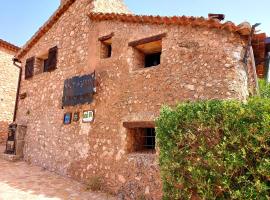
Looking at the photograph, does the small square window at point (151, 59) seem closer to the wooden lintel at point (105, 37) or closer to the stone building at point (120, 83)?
the stone building at point (120, 83)

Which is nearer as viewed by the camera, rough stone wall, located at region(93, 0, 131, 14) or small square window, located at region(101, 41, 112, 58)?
small square window, located at region(101, 41, 112, 58)

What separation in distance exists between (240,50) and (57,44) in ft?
23.0

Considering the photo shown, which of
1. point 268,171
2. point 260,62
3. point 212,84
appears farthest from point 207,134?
point 260,62

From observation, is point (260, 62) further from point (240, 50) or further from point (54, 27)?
point (54, 27)

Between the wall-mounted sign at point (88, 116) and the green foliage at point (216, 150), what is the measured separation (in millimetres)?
3458

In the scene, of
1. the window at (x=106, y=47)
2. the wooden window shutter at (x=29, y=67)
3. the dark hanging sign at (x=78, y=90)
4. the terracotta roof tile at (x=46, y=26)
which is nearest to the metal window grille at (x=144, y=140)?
the dark hanging sign at (x=78, y=90)

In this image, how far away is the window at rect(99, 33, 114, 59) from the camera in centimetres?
838

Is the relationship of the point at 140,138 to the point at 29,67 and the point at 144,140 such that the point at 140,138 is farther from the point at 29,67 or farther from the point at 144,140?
the point at 29,67

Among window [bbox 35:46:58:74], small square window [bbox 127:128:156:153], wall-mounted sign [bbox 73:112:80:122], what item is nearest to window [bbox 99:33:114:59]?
wall-mounted sign [bbox 73:112:80:122]

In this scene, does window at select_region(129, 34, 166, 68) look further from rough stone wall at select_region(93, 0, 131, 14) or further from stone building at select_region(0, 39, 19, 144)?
stone building at select_region(0, 39, 19, 144)

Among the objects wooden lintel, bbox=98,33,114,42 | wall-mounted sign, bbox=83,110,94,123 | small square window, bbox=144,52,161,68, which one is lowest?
wall-mounted sign, bbox=83,110,94,123

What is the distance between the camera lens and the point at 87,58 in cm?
873

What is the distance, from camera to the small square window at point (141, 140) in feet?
23.2

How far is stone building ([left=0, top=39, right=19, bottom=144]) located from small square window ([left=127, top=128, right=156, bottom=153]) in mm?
10899
